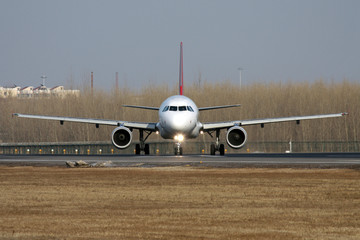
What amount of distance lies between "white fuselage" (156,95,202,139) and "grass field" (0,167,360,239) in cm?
1937

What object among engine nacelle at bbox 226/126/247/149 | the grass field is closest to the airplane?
engine nacelle at bbox 226/126/247/149

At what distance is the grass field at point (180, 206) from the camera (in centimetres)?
1473

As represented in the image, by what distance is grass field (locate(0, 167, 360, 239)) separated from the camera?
1473cm

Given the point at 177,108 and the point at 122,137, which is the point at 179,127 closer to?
the point at 177,108

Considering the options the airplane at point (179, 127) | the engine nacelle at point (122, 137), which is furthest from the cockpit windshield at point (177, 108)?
the engine nacelle at point (122, 137)

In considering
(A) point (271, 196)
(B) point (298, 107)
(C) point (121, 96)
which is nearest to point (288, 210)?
(A) point (271, 196)

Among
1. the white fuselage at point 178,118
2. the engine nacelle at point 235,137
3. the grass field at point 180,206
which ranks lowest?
the grass field at point 180,206

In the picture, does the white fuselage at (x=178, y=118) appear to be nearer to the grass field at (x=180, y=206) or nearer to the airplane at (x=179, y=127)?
the airplane at (x=179, y=127)

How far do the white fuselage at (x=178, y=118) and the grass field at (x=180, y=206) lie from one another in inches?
763

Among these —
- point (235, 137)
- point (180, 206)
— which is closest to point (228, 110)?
point (235, 137)

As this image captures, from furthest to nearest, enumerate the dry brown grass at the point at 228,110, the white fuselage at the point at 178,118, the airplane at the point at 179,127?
the dry brown grass at the point at 228,110 → the airplane at the point at 179,127 → the white fuselage at the point at 178,118

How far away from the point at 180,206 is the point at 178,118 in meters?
31.3

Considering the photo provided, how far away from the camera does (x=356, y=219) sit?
54.2 feet

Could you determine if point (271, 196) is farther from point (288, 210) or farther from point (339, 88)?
point (339, 88)
